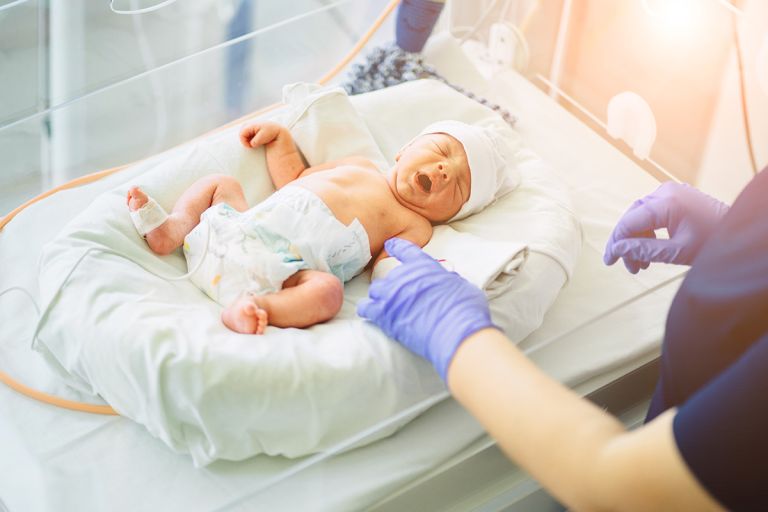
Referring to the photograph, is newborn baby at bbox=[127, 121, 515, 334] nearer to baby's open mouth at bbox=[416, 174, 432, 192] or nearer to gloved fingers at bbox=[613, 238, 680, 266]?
baby's open mouth at bbox=[416, 174, 432, 192]

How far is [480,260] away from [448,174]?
0.71 ft

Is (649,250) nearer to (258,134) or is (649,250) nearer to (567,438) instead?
(567,438)

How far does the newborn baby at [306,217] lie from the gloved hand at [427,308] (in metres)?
0.17

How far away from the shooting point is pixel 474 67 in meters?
2.14

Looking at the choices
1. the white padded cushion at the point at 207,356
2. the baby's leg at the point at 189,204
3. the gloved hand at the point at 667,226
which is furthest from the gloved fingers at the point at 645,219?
the baby's leg at the point at 189,204

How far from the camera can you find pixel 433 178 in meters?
1.54

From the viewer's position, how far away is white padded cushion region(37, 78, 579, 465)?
119 cm

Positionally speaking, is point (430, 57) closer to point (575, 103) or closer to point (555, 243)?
point (575, 103)

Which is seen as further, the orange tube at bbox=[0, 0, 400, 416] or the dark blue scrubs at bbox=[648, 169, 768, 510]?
the orange tube at bbox=[0, 0, 400, 416]

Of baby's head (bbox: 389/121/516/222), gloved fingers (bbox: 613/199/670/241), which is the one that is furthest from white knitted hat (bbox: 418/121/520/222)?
gloved fingers (bbox: 613/199/670/241)

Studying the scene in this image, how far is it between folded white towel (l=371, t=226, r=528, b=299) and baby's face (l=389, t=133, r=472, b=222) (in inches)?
2.9

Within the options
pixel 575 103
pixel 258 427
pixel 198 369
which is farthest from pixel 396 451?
pixel 575 103

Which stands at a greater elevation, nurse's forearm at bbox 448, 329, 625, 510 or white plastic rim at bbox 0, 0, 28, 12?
white plastic rim at bbox 0, 0, 28, 12

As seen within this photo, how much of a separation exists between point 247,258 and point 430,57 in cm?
95
